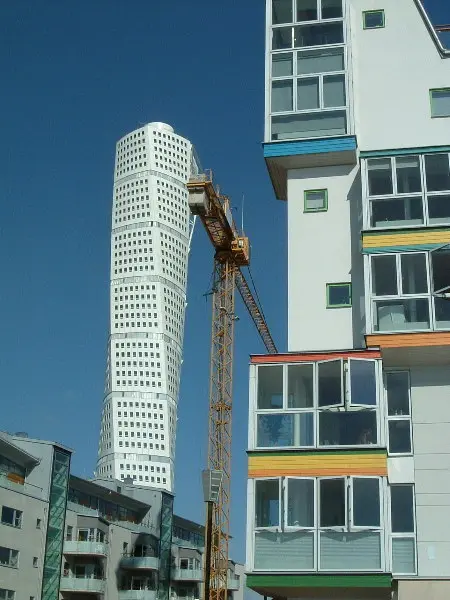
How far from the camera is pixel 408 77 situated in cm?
2636

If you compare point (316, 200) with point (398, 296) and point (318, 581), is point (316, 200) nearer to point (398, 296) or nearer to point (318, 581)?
point (398, 296)

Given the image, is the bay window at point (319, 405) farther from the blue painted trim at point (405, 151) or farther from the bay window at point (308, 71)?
the bay window at point (308, 71)

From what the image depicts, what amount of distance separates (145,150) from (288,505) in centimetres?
17777

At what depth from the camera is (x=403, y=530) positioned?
21.7 metres

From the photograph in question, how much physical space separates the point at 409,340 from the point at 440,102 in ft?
25.5

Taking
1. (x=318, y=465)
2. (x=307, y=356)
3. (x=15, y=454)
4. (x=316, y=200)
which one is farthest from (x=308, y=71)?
(x=15, y=454)

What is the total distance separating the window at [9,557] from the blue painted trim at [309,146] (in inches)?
1653

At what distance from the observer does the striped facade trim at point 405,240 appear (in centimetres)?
2309

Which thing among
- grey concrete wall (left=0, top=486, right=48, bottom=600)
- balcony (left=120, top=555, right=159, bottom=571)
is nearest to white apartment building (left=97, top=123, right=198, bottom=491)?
balcony (left=120, top=555, right=159, bottom=571)

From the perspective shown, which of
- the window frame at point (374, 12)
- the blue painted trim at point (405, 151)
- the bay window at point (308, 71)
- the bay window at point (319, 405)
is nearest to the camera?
the bay window at point (319, 405)

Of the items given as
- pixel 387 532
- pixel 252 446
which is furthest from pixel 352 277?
pixel 387 532

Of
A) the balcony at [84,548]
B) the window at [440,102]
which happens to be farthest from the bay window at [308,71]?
the balcony at [84,548]

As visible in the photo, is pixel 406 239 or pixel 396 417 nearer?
pixel 396 417

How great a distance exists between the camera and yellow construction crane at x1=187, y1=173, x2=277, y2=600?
2717 inches
